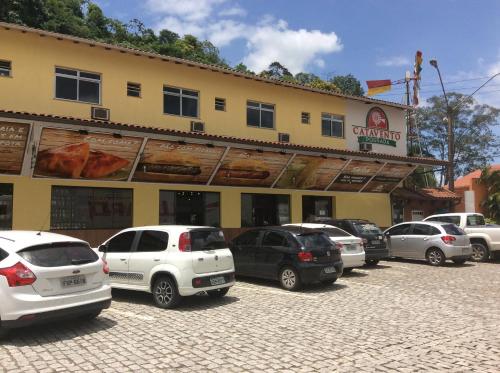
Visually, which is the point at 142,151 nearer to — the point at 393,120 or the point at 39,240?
the point at 39,240

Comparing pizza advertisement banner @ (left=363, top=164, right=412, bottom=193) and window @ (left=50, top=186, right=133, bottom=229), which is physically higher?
pizza advertisement banner @ (left=363, top=164, right=412, bottom=193)

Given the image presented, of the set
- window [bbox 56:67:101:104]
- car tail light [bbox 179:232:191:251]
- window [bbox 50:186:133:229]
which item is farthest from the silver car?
window [bbox 56:67:101:104]

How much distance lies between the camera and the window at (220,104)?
750 inches

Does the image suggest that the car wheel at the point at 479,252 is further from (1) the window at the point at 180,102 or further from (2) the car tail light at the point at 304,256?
(1) the window at the point at 180,102

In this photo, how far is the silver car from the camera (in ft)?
52.3

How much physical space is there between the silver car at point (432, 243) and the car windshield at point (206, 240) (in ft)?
30.7

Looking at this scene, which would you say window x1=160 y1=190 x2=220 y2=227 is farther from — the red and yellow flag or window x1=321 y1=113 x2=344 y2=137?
the red and yellow flag

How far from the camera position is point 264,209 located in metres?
20.2

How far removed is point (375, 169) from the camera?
2225cm

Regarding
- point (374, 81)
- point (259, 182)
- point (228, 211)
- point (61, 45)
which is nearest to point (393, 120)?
point (374, 81)

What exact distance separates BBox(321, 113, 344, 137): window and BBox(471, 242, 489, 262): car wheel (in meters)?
8.05

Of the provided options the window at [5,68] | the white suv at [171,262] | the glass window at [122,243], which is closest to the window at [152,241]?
the white suv at [171,262]

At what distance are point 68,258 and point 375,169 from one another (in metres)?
17.4

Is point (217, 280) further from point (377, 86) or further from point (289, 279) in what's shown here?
point (377, 86)
